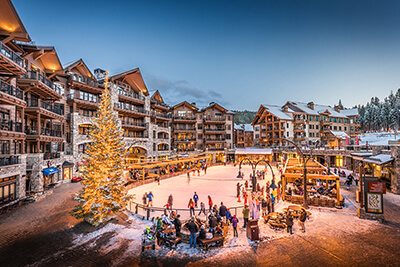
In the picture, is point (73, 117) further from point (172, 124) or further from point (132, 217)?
point (172, 124)

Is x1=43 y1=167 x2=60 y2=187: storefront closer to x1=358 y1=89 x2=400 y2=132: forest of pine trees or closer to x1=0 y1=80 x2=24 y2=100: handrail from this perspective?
x1=0 y1=80 x2=24 y2=100: handrail

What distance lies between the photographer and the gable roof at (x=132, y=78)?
37.6 m

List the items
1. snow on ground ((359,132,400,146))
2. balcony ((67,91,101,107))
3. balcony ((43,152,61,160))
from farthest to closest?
snow on ground ((359,132,400,146)) → balcony ((67,91,101,107)) → balcony ((43,152,61,160))

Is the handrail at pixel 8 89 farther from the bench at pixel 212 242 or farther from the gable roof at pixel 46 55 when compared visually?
the bench at pixel 212 242

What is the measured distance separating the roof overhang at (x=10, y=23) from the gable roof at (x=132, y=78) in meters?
18.1

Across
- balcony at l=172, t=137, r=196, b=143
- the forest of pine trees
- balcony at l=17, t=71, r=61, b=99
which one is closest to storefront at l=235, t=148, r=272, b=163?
balcony at l=172, t=137, r=196, b=143

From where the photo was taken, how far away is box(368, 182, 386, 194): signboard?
12.9 m

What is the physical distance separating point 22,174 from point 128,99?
2379 cm

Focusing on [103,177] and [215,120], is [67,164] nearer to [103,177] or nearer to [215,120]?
[103,177]

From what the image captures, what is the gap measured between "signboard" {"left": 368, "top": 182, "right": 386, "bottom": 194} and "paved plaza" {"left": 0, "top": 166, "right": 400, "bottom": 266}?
6.63ft

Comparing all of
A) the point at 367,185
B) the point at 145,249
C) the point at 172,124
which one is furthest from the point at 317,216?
the point at 172,124

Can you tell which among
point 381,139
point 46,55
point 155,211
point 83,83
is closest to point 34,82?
point 46,55

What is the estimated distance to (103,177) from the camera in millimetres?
13484

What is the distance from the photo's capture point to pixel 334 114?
60.2 metres
